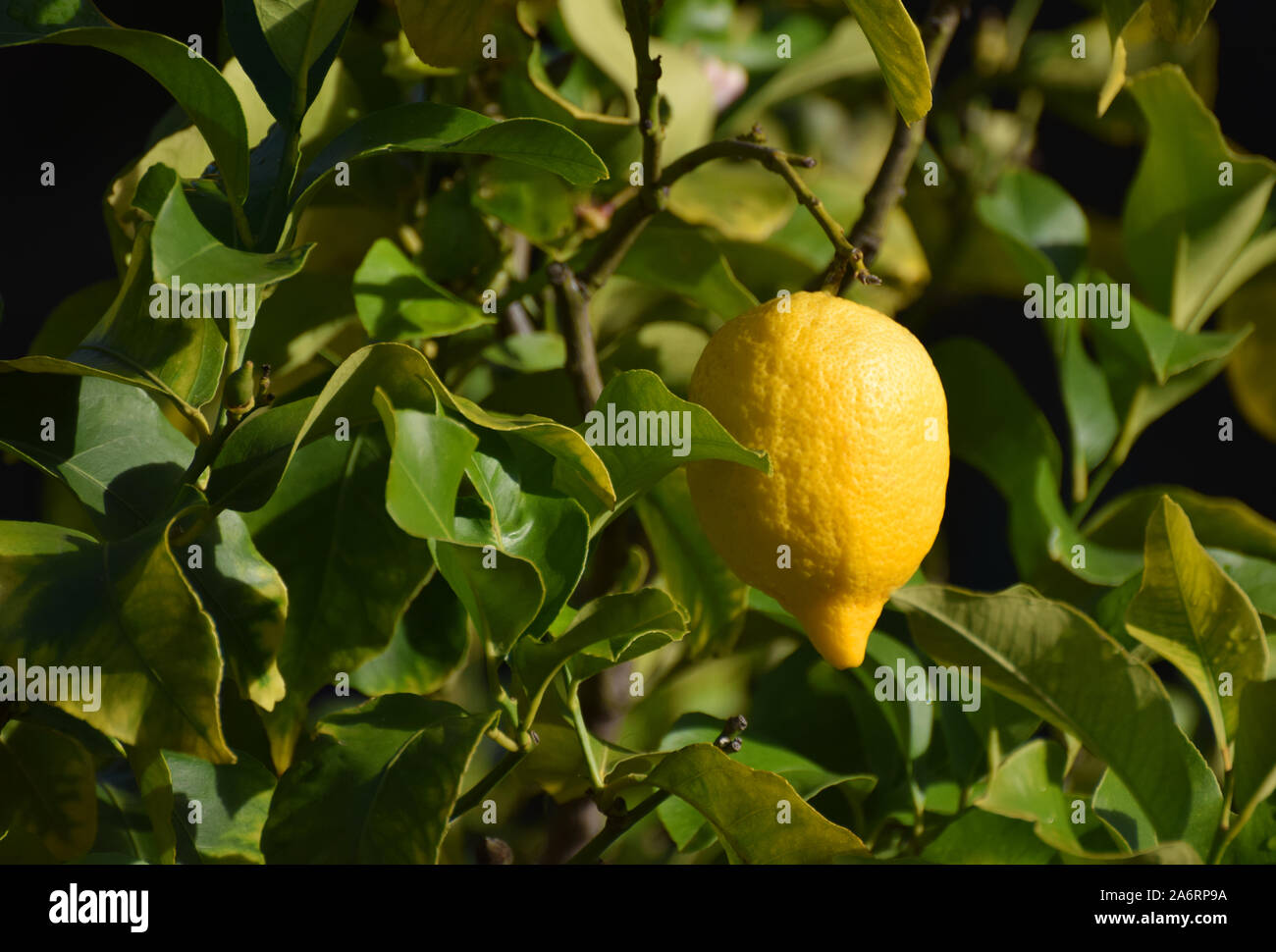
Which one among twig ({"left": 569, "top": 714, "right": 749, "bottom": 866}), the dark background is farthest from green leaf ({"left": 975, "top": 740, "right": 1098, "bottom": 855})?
the dark background

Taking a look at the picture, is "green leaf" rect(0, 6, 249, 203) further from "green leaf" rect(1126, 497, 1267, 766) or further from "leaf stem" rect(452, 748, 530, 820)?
"green leaf" rect(1126, 497, 1267, 766)

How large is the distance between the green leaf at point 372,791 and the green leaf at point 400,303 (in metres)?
0.21

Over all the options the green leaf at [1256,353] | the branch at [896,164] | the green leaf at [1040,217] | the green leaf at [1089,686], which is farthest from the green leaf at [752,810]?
the green leaf at [1256,353]

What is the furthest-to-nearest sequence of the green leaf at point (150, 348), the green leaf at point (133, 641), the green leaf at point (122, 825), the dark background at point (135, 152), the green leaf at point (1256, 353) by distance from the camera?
1. the dark background at point (135, 152)
2. the green leaf at point (1256, 353)
3. the green leaf at point (122, 825)
4. the green leaf at point (150, 348)
5. the green leaf at point (133, 641)

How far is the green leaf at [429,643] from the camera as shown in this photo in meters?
0.66

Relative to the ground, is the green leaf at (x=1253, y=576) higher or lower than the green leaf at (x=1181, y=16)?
lower

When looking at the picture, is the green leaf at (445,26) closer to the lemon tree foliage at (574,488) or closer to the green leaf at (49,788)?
the lemon tree foliage at (574,488)

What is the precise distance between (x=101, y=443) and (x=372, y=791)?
222 millimetres

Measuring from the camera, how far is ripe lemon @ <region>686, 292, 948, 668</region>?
1.74ft

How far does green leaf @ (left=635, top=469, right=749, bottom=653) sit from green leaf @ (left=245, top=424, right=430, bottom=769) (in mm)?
156

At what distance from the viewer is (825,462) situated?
532 millimetres

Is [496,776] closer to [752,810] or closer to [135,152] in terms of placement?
[752,810]
